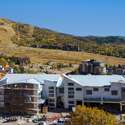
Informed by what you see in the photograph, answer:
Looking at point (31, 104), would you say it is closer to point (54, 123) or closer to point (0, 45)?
point (54, 123)

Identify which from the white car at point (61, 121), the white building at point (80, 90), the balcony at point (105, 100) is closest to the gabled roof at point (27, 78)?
the white building at point (80, 90)

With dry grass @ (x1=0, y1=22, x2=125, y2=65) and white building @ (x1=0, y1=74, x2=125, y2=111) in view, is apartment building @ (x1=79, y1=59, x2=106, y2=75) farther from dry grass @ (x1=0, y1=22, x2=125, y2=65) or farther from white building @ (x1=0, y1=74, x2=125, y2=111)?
dry grass @ (x1=0, y1=22, x2=125, y2=65)

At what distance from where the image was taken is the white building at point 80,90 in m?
79.5

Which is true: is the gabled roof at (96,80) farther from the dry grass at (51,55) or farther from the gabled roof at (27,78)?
the dry grass at (51,55)

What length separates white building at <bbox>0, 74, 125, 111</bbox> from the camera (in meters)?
79.5

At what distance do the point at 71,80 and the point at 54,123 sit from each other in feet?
40.8

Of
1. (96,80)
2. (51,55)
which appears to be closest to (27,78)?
(96,80)

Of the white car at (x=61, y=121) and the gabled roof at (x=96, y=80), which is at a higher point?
the gabled roof at (x=96, y=80)

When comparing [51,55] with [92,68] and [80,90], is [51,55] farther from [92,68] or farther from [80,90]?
[80,90]

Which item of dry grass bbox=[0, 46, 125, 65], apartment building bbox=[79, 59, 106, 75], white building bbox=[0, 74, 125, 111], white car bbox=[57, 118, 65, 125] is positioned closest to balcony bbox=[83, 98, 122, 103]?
white building bbox=[0, 74, 125, 111]

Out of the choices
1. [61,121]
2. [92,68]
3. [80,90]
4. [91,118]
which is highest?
[92,68]

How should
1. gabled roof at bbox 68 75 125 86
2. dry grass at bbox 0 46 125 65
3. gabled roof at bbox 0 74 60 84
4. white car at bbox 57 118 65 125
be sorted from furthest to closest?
→ dry grass at bbox 0 46 125 65
gabled roof at bbox 0 74 60 84
gabled roof at bbox 68 75 125 86
white car at bbox 57 118 65 125

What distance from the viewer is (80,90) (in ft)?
263

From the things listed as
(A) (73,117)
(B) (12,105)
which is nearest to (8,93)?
(B) (12,105)
